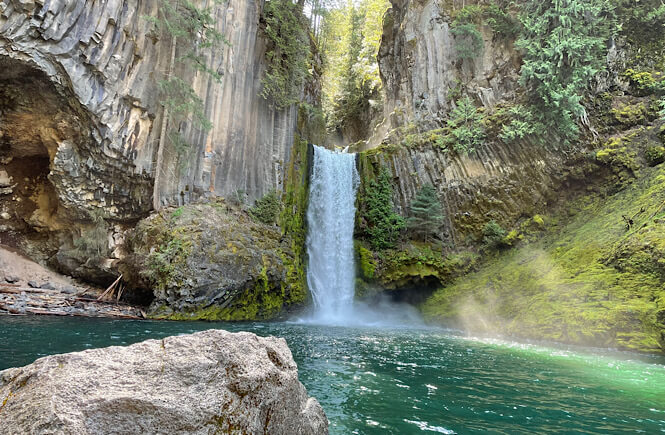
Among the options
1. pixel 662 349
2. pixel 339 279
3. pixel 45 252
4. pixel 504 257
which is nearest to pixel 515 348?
pixel 662 349

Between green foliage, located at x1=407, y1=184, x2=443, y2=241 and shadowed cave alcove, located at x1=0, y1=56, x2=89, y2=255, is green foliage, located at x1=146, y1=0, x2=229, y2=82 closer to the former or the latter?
shadowed cave alcove, located at x1=0, y1=56, x2=89, y2=255

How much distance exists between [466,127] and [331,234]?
10.3 metres

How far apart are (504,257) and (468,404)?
14.6 metres

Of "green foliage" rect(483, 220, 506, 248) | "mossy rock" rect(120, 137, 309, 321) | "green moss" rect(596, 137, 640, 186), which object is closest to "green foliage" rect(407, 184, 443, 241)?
"green foliage" rect(483, 220, 506, 248)

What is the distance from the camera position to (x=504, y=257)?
1831 centimetres

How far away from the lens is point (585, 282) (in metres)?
13.2

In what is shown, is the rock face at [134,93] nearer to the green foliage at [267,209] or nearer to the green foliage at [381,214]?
the green foliage at [267,209]

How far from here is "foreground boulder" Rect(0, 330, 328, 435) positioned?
76.7 inches

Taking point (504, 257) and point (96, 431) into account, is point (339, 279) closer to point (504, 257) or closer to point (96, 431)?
point (504, 257)

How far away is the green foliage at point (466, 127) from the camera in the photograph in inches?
808

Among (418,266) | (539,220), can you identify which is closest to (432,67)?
(539,220)

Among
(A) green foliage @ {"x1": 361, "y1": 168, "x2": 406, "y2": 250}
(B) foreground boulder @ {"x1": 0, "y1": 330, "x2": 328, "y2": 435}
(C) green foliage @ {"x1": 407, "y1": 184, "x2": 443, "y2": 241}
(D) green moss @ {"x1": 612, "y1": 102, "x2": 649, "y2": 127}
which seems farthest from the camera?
(A) green foliage @ {"x1": 361, "y1": 168, "x2": 406, "y2": 250}

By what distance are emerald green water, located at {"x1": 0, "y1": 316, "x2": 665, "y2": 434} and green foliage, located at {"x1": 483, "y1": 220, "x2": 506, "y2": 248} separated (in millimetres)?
8054

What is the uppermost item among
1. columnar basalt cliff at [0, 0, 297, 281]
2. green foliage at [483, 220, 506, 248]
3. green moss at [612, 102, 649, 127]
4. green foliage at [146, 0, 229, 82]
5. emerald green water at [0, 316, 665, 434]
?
green foliage at [146, 0, 229, 82]
